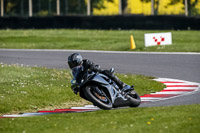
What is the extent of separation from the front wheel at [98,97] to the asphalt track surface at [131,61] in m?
4.61

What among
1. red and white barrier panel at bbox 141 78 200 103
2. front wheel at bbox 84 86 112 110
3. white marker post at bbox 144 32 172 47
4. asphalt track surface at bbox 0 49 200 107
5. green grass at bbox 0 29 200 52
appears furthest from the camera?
green grass at bbox 0 29 200 52

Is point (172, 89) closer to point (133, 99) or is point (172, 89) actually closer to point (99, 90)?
point (133, 99)

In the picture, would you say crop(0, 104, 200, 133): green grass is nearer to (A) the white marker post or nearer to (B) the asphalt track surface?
(B) the asphalt track surface

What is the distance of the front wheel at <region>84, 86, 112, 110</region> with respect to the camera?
1065 centimetres

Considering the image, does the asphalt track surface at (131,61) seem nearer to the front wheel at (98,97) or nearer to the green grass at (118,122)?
the front wheel at (98,97)

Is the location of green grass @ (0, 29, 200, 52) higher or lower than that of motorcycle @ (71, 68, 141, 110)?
higher

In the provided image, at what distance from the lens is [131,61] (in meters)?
22.9

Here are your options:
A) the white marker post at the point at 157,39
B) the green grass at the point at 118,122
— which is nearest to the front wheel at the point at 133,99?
the green grass at the point at 118,122

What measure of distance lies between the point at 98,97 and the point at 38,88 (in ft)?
14.1

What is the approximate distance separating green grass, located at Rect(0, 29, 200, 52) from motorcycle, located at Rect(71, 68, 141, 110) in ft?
53.7

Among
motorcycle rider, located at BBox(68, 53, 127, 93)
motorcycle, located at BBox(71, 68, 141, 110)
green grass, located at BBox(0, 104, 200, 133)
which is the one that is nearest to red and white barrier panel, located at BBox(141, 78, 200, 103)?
motorcycle, located at BBox(71, 68, 141, 110)

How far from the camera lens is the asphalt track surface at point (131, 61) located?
19516 millimetres

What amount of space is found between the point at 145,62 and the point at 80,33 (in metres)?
14.1

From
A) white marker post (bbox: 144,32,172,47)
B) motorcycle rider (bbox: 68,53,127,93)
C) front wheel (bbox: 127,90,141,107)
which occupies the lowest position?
front wheel (bbox: 127,90,141,107)
